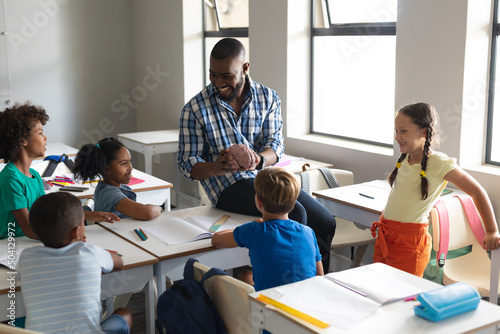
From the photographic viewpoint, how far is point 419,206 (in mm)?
2688

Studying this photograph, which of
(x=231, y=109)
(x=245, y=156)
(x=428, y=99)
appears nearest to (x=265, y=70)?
→ (x=428, y=99)

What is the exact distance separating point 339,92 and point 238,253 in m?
2.30

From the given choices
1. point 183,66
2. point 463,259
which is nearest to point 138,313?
point 463,259

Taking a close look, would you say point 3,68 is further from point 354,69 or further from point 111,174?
point 111,174

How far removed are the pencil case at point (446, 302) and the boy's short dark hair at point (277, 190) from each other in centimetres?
65

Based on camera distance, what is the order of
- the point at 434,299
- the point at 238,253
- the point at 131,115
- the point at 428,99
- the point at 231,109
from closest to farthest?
the point at 434,299 → the point at 238,253 → the point at 231,109 → the point at 428,99 → the point at 131,115

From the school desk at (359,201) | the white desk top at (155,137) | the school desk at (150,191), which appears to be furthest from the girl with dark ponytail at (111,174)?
the white desk top at (155,137)

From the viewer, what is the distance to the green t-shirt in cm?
249

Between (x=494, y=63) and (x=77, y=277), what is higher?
(x=494, y=63)

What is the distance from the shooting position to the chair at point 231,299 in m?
1.89

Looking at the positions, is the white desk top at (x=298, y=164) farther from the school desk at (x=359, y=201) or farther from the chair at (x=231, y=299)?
the chair at (x=231, y=299)

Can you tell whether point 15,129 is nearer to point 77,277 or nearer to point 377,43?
point 77,277

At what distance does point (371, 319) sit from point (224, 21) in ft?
14.2

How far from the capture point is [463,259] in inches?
123
